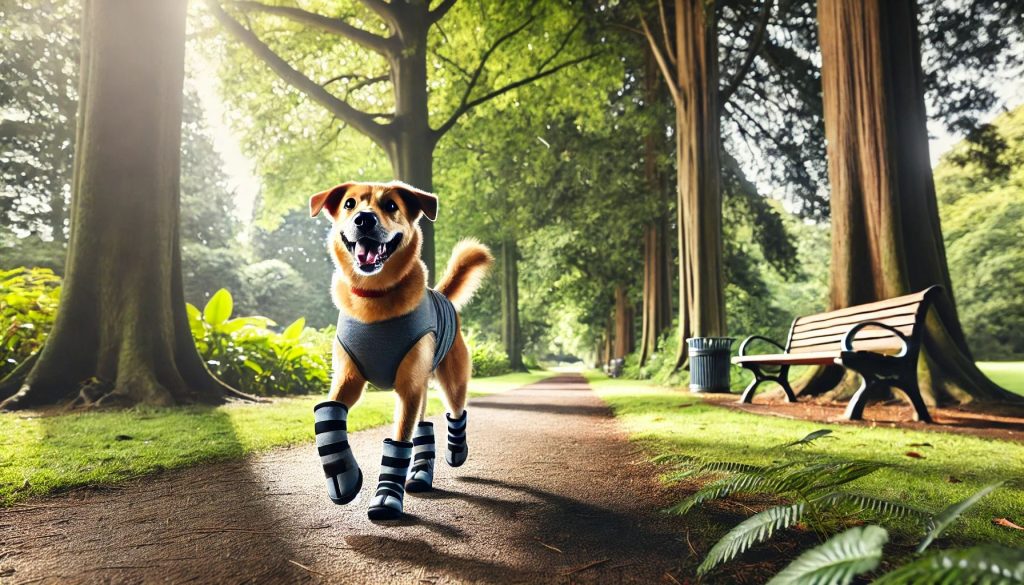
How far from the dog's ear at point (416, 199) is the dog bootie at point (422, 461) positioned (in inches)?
48.4

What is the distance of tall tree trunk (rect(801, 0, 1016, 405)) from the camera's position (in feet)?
21.7

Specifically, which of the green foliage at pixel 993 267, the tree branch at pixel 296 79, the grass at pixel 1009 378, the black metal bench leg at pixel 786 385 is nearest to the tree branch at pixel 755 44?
the black metal bench leg at pixel 786 385

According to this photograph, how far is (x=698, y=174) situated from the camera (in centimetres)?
1128

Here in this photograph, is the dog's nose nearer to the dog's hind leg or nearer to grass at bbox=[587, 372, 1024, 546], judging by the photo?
the dog's hind leg

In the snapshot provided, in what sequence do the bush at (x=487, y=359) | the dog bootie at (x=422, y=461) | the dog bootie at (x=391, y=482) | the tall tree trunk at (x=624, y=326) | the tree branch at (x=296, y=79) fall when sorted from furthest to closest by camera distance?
the tall tree trunk at (x=624, y=326) → the bush at (x=487, y=359) → the tree branch at (x=296, y=79) → the dog bootie at (x=422, y=461) → the dog bootie at (x=391, y=482)

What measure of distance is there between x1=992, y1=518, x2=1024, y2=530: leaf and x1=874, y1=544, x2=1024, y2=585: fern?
1465 millimetres

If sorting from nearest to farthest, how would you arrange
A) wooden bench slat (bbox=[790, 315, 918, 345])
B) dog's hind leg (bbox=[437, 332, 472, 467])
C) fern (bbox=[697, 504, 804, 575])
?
fern (bbox=[697, 504, 804, 575]) → dog's hind leg (bbox=[437, 332, 472, 467]) → wooden bench slat (bbox=[790, 315, 918, 345])

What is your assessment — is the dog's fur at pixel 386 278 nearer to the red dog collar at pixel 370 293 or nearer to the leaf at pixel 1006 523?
the red dog collar at pixel 370 293

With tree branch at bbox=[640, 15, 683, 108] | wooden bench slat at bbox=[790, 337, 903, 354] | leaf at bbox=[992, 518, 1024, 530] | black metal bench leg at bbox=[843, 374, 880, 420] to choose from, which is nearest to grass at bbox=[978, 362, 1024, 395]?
wooden bench slat at bbox=[790, 337, 903, 354]

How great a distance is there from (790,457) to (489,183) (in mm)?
16001

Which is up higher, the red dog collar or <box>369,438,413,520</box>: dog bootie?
the red dog collar

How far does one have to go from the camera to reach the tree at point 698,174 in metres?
10.9

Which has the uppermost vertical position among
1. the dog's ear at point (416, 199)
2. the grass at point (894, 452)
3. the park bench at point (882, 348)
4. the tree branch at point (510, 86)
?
the tree branch at point (510, 86)

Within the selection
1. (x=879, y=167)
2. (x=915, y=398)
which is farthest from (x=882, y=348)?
(x=879, y=167)
